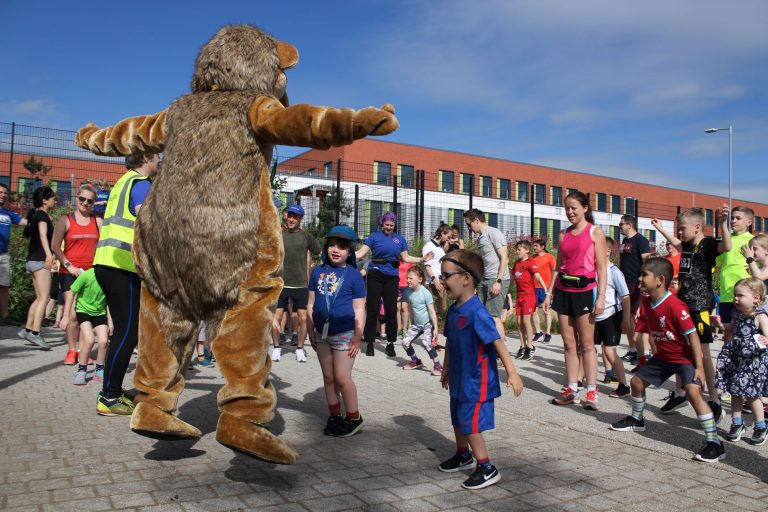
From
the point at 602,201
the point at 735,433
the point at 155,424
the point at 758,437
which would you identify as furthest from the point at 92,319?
the point at 602,201

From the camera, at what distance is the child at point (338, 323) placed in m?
4.69

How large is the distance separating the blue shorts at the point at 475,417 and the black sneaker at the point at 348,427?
3.79ft

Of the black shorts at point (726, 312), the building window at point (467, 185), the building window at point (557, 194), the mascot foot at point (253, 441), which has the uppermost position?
the building window at point (557, 194)

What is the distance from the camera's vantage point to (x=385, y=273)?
934cm

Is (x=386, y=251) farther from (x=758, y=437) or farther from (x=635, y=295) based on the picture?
(x=758, y=437)

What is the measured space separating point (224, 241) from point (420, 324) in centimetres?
496

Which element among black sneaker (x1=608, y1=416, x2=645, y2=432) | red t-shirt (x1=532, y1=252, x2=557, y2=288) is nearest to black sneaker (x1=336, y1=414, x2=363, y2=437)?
black sneaker (x1=608, y1=416, x2=645, y2=432)

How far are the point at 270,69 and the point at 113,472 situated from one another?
2479 millimetres

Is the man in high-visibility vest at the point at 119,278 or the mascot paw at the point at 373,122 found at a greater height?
the mascot paw at the point at 373,122

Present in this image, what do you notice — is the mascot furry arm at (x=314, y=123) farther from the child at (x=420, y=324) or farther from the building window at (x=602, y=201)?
the building window at (x=602, y=201)

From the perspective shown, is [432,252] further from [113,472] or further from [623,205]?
[623,205]

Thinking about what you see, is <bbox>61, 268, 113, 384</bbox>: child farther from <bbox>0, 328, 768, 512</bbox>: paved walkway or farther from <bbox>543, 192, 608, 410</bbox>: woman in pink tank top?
<bbox>543, 192, 608, 410</bbox>: woman in pink tank top

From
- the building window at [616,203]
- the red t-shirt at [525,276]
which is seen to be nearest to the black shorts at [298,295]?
the red t-shirt at [525,276]

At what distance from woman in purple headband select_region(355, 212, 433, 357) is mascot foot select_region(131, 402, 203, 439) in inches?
230
